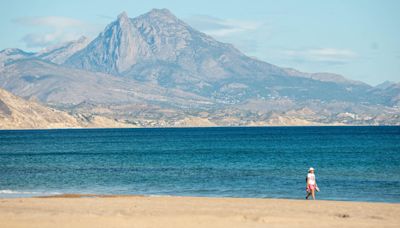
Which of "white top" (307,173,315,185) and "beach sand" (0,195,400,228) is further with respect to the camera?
"white top" (307,173,315,185)

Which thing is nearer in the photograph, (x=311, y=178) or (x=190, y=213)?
(x=190, y=213)

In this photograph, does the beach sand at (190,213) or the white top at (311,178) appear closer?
the beach sand at (190,213)

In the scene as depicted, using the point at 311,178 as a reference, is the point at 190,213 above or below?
below

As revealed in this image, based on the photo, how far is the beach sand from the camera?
36.3m

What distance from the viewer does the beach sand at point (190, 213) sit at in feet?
119

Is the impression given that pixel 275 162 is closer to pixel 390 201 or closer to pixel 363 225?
pixel 390 201

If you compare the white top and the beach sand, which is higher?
the white top

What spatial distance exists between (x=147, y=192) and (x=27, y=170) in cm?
3556

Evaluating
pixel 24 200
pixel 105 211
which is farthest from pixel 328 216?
pixel 24 200

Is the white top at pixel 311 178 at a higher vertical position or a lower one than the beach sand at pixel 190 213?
higher

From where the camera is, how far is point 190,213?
4078 centimetres

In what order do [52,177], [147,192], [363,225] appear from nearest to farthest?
[363,225], [147,192], [52,177]

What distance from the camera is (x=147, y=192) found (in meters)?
61.4

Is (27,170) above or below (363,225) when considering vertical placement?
below
